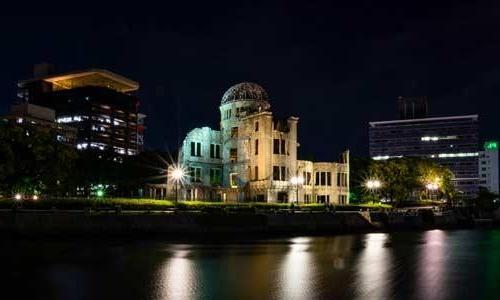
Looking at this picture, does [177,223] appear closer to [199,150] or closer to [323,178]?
[199,150]

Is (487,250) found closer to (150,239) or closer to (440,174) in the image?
(150,239)

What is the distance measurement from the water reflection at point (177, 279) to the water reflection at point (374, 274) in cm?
773

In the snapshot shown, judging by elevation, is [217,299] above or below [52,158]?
below

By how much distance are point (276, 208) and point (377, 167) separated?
41.5 metres

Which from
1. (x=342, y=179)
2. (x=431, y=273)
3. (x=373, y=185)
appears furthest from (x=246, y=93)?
(x=431, y=273)

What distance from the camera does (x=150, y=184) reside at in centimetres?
9456

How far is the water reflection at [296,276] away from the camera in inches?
1024

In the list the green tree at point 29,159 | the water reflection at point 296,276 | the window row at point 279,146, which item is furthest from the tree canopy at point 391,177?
the water reflection at point 296,276

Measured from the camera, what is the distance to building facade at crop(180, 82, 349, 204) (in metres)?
93.9

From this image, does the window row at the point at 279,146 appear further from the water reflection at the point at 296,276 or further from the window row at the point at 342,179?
the water reflection at the point at 296,276

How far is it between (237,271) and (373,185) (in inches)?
2909

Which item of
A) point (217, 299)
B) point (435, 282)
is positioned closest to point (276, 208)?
point (435, 282)

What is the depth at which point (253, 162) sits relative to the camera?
9588 cm

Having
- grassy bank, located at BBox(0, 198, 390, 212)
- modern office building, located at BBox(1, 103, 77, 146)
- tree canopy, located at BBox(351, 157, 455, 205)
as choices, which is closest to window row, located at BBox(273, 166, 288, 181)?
grassy bank, located at BBox(0, 198, 390, 212)
